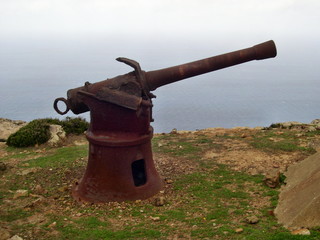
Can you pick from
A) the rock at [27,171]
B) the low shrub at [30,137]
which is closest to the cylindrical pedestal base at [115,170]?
the rock at [27,171]

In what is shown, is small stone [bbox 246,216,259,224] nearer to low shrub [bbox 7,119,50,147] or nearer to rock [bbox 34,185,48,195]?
rock [bbox 34,185,48,195]

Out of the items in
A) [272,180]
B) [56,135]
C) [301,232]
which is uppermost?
[56,135]

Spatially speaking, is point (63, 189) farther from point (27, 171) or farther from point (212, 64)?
point (212, 64)

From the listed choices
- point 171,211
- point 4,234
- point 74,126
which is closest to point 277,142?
point 171,211

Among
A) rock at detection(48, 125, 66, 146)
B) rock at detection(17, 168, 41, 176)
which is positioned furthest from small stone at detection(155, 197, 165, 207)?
rock at detection(48, 125, 66, 146)

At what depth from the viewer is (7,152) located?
36.0ft

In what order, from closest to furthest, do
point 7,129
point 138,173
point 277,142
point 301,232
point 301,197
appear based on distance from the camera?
point 301,232 < point 301,197 < point 138,173 < point 277,142 < point 7,129

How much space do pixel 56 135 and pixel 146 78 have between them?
6570 mm

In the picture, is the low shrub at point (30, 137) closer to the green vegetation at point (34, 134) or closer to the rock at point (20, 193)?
the green vegetation at point (34, 134)

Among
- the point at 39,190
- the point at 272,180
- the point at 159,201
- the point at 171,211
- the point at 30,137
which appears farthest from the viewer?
the point at 30,137

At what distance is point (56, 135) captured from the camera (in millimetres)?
11953

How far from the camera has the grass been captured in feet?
16.2

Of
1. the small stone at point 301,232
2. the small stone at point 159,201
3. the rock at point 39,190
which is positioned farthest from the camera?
the rock at point 39,190

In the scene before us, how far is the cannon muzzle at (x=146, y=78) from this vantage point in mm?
6008
